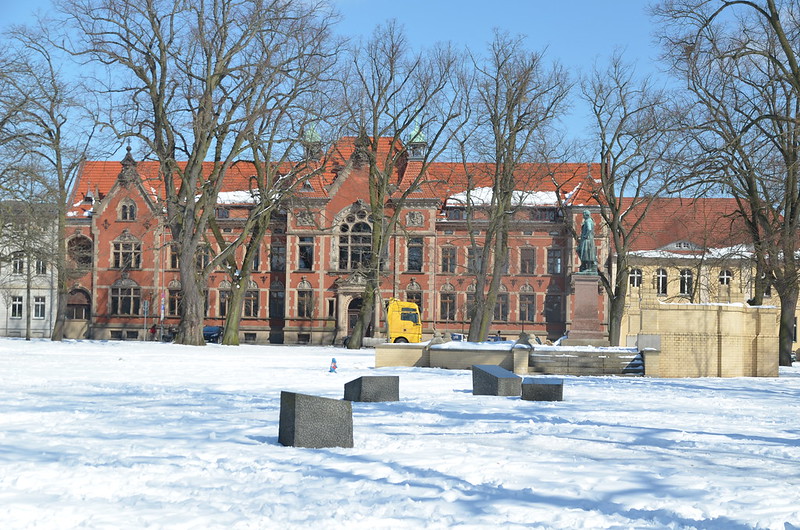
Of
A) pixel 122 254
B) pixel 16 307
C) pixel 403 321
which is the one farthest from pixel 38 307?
pixel 403 321

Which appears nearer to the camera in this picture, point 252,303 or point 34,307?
point 252,303

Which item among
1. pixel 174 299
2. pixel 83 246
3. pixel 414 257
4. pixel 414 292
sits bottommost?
pixel 174 299

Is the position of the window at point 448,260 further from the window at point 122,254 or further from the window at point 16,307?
the window at point 16,307

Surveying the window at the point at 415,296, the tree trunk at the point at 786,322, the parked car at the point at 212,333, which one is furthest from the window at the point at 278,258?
the tree trunk at the point at 786,322

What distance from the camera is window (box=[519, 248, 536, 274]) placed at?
62.7m

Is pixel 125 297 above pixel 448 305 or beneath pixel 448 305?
above

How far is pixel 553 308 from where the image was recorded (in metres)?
62.2

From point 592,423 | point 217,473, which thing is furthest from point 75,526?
point 592,423

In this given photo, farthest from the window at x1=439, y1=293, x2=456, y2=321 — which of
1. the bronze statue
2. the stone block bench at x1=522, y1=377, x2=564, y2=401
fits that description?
the stone block bench at x1=522, y1=377, x2=564, y2=401

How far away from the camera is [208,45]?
35562mm

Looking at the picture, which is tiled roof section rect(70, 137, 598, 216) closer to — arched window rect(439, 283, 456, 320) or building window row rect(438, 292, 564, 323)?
arched window rect(439, 283, 456, 320)

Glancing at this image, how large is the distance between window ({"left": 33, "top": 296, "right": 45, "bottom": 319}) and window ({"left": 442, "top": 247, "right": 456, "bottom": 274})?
27561 millimetres

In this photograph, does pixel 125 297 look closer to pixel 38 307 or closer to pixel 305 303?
pixel 38 307

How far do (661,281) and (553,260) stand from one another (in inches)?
333
